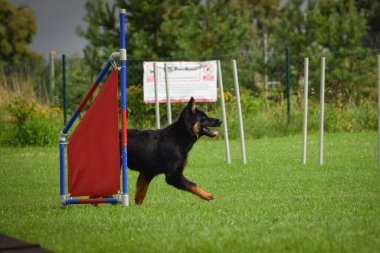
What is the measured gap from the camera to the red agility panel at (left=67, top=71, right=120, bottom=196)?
25.7ft

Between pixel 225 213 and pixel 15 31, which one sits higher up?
pixel 15 31

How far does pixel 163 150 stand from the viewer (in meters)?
8.61

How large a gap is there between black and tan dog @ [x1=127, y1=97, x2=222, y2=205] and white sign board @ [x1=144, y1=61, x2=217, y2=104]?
27.7 ft

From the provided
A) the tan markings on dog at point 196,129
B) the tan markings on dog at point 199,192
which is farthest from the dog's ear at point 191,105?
the tan markings on dog at point 199,192

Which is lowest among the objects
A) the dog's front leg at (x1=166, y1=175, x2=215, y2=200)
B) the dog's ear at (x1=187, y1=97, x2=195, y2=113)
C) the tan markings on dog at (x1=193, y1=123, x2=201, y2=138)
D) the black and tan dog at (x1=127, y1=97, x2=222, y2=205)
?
the dog's front leg at (x1=166, y1=175, x2=215, y2=200)

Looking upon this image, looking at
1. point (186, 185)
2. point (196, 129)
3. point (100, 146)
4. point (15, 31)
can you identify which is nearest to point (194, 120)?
point (196, 129)

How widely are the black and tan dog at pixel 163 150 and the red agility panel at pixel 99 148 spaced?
0.76 meters

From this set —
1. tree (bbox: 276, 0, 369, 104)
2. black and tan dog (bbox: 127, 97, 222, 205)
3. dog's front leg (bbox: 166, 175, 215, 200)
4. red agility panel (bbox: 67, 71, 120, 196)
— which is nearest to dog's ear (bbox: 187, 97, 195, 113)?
black and tan dog (bbox: 127, 97, 222, 205)

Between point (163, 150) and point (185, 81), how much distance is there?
899 centimetres

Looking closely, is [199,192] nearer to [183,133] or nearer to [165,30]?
[183,133]

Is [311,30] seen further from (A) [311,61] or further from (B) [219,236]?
(B) [219,236]

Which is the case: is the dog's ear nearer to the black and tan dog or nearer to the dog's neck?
the black and tan dog

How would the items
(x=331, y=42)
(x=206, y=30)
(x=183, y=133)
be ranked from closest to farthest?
(x=183, y=133) → (x=331, y=42) → (x=206, y=30)

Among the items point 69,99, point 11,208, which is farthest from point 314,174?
point 69,99
